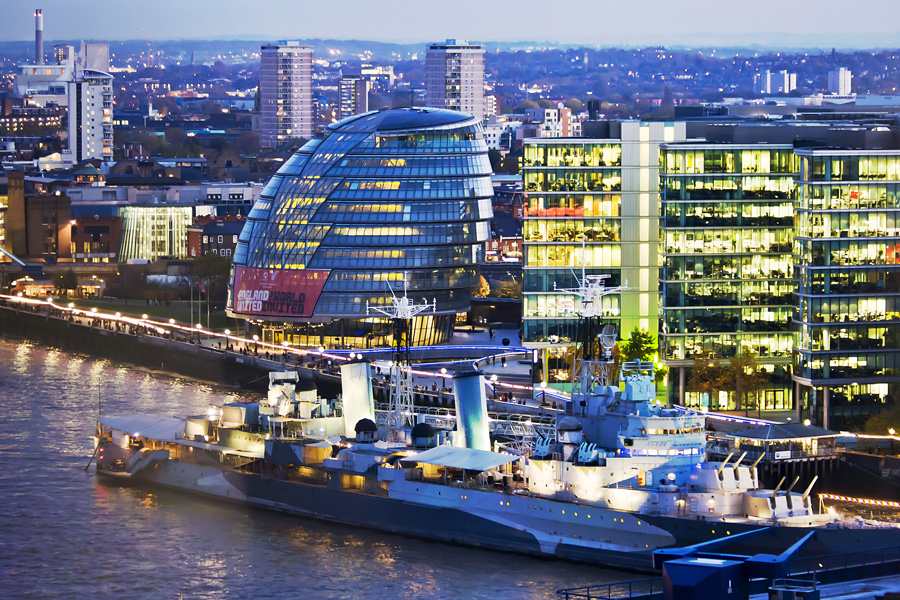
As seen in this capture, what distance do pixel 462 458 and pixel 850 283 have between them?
62.3ft

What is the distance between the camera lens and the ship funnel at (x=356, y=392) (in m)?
56.8

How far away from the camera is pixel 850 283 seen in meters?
63.9

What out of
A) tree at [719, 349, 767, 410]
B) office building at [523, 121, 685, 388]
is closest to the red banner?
office building at [523, 121, 685, 388]

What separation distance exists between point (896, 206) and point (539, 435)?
771 inches

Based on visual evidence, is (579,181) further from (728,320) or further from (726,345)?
(726,345)

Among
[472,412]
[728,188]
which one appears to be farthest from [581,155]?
[472,412]

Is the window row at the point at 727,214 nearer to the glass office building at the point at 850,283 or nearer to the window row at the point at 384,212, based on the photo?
the glass office building at the point at 850,283

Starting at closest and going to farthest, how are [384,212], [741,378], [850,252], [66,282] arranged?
[850,252] < [741,378] < [384,212] < [66,282]

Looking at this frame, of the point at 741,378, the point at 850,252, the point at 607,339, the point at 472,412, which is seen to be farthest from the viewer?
the point at 741,378

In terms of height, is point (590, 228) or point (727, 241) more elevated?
point (590, 228)

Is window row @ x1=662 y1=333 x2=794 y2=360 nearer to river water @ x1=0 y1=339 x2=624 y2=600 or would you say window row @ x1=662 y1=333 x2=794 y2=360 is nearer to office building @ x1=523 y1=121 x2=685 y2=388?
office building @ x1=523 y1=121 x2=685 y2=388

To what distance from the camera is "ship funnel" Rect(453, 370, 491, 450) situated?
5234cm

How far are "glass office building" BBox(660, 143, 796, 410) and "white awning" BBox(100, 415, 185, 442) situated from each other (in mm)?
17623

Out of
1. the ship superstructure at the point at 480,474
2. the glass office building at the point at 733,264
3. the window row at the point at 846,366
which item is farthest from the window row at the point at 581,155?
the ship superstructure at the point at 480,474
